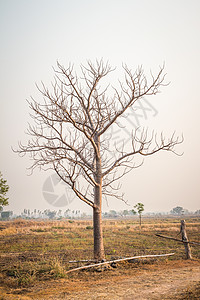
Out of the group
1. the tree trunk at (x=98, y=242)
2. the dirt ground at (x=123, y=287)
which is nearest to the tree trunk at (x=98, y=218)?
the tree trunk at (x=98, y=242)

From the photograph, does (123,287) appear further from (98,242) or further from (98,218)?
(98,218)

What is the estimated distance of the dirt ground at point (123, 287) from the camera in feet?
15.2

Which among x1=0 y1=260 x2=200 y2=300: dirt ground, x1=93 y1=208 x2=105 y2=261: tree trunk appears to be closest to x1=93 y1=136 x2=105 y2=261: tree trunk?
Answer: x1=93 y1=208 x2=105 y2=261: tree trunk

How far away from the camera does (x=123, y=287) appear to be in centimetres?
534

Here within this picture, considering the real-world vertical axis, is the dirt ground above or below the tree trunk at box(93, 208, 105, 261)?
below

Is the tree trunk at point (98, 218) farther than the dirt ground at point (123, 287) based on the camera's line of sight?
Yes

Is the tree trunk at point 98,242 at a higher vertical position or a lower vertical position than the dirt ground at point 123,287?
higher

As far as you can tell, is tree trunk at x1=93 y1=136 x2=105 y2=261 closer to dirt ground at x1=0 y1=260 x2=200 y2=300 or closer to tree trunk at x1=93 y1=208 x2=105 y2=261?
tree trunk at x1=93 y1=208 x2=105 y2=261

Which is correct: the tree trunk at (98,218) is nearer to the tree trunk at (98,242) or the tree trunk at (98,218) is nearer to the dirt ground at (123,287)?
the tree trunk at (98,242)

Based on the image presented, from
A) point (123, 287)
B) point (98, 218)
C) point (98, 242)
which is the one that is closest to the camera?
point (123, 287)

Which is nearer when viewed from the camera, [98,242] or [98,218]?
[98,242]

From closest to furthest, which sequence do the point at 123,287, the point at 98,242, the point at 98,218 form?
the point at 123,287 < the point at 98,242 < the point at 98,218

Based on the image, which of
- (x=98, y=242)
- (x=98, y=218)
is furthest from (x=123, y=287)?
(x=98, y=218)

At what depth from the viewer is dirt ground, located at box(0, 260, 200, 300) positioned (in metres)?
4.64
